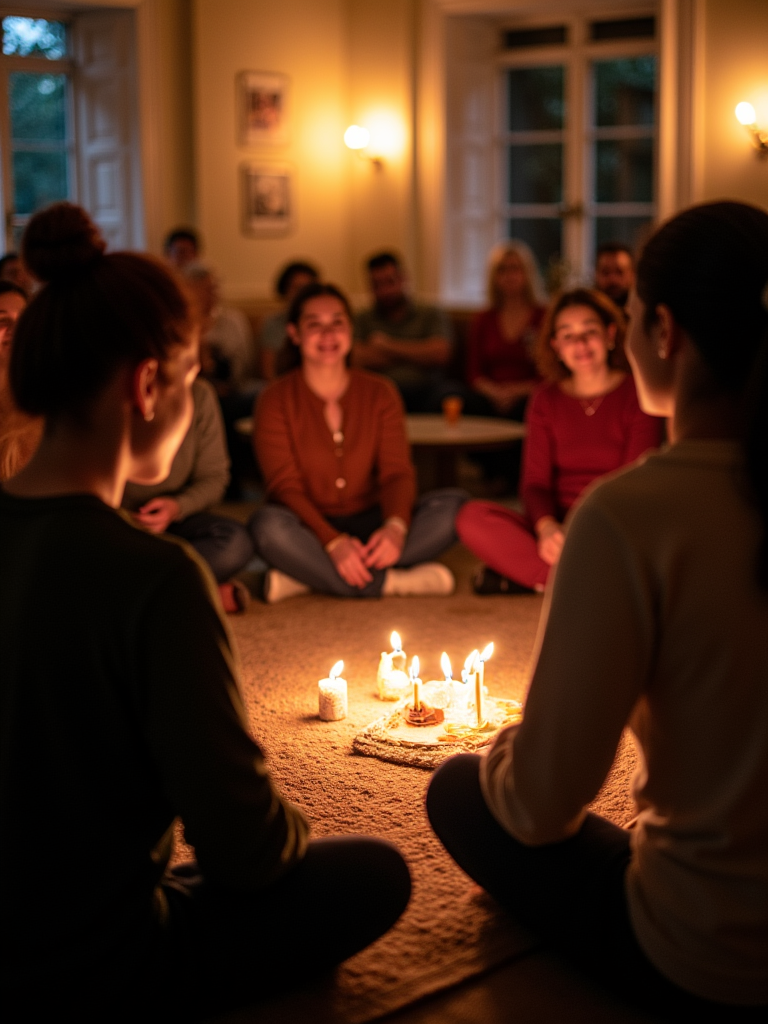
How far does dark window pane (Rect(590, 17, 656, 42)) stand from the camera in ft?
24.5

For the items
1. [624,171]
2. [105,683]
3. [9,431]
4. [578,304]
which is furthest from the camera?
[624,171]

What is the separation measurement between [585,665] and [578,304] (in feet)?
8.81

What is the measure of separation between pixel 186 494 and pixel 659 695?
2.80 m

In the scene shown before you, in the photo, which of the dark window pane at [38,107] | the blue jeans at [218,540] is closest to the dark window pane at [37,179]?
the dark window pane at [38,107]

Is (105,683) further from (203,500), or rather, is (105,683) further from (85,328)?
(203,500)

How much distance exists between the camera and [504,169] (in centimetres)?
822

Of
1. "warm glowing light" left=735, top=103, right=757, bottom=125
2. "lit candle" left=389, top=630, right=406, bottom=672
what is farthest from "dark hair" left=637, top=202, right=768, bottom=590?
"warm glowing light" left=735, top=103, right=757, bottom=125

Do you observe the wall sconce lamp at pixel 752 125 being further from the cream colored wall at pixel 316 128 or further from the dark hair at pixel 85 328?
the dark hair at pixel 85 328

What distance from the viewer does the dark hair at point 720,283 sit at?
1321mm

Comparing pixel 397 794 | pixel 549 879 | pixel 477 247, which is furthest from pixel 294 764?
pixel 477 247

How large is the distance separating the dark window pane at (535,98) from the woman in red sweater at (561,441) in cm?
443

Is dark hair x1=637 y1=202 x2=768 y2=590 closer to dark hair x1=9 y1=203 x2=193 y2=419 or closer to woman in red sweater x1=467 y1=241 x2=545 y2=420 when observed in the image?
dark hair x1=9 y1=203 x2=193 y2=419

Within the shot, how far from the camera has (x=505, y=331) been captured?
6777mm

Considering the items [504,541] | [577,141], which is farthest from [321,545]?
[577,141]
